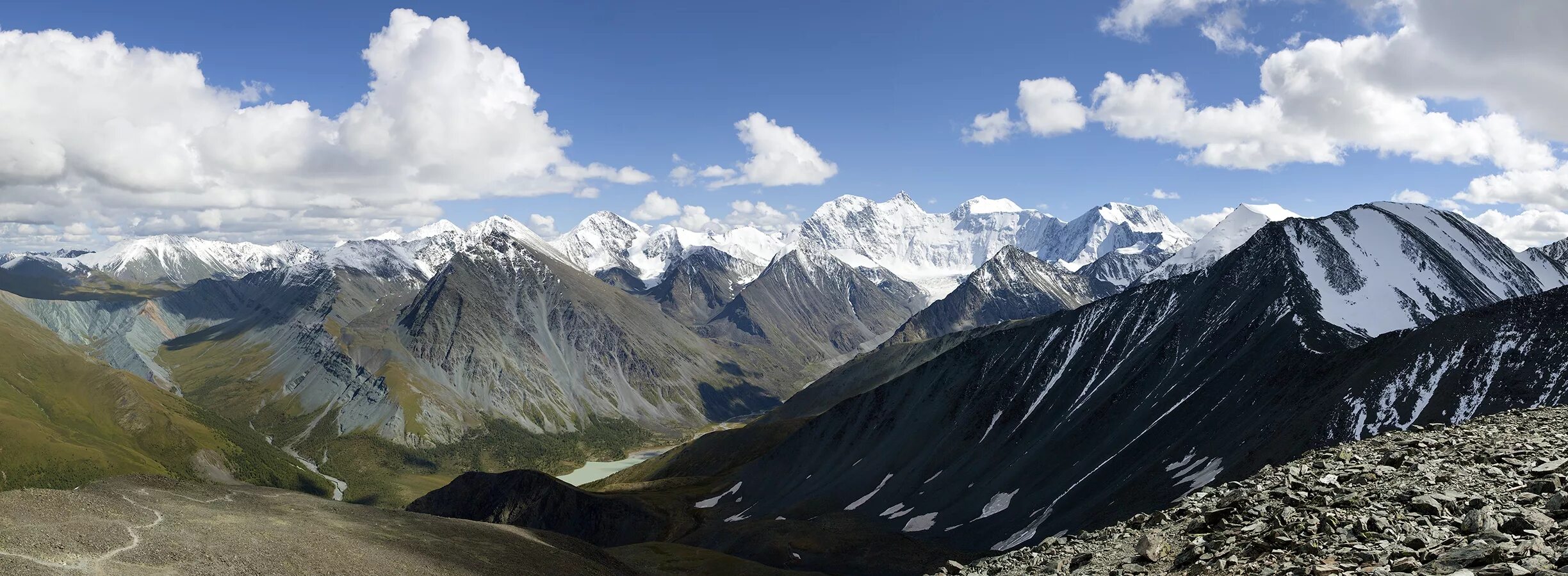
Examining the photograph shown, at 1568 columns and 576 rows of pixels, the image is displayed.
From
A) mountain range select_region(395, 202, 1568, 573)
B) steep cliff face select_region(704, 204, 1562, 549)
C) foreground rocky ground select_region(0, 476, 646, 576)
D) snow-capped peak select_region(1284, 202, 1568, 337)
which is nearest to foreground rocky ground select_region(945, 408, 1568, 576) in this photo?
foreground rocky ground select_region(0, 476, 646, 576)

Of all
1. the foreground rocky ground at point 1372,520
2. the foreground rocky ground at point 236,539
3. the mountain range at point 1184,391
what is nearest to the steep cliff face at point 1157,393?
the mountain range at point 1184,391

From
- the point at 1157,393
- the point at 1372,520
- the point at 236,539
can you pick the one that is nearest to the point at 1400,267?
the point at 1157,393

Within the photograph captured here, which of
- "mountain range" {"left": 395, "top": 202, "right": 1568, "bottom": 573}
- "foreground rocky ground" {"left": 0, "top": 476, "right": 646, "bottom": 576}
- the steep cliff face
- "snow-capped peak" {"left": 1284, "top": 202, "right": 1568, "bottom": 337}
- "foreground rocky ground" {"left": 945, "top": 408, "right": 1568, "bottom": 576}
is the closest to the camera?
"foreground rocky ground" {"left": 945, "top": 408, "right": 1568, "bottom": 576}

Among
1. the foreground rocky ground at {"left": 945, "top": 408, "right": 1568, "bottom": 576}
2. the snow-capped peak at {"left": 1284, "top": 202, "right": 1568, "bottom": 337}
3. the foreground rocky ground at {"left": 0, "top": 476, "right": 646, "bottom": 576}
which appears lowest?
the foreground rocky ground at {"left": 0, "top": 476, "right": 646, "bottom": 576}

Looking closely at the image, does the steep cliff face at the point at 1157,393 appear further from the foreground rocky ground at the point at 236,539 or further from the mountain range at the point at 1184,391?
the foreground rocky ground at the point at 236,539

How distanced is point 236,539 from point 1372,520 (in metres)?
82.7

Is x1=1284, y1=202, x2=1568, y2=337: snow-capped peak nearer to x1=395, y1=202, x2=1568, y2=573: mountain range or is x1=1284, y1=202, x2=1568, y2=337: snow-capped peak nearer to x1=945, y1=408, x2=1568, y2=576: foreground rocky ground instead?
x1=395, y1=202, x2=1568, y2=573: mountain range

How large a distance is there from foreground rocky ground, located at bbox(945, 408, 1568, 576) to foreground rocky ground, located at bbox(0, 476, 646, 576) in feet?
194

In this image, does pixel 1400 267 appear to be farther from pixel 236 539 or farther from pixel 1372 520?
pixel 236 539

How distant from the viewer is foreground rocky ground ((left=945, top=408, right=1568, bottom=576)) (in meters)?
21.0

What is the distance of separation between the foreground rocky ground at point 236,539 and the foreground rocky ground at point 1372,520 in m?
59.1

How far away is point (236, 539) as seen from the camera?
233 ft

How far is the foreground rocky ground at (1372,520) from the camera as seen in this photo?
21.0 meters

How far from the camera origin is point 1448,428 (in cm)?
4241
